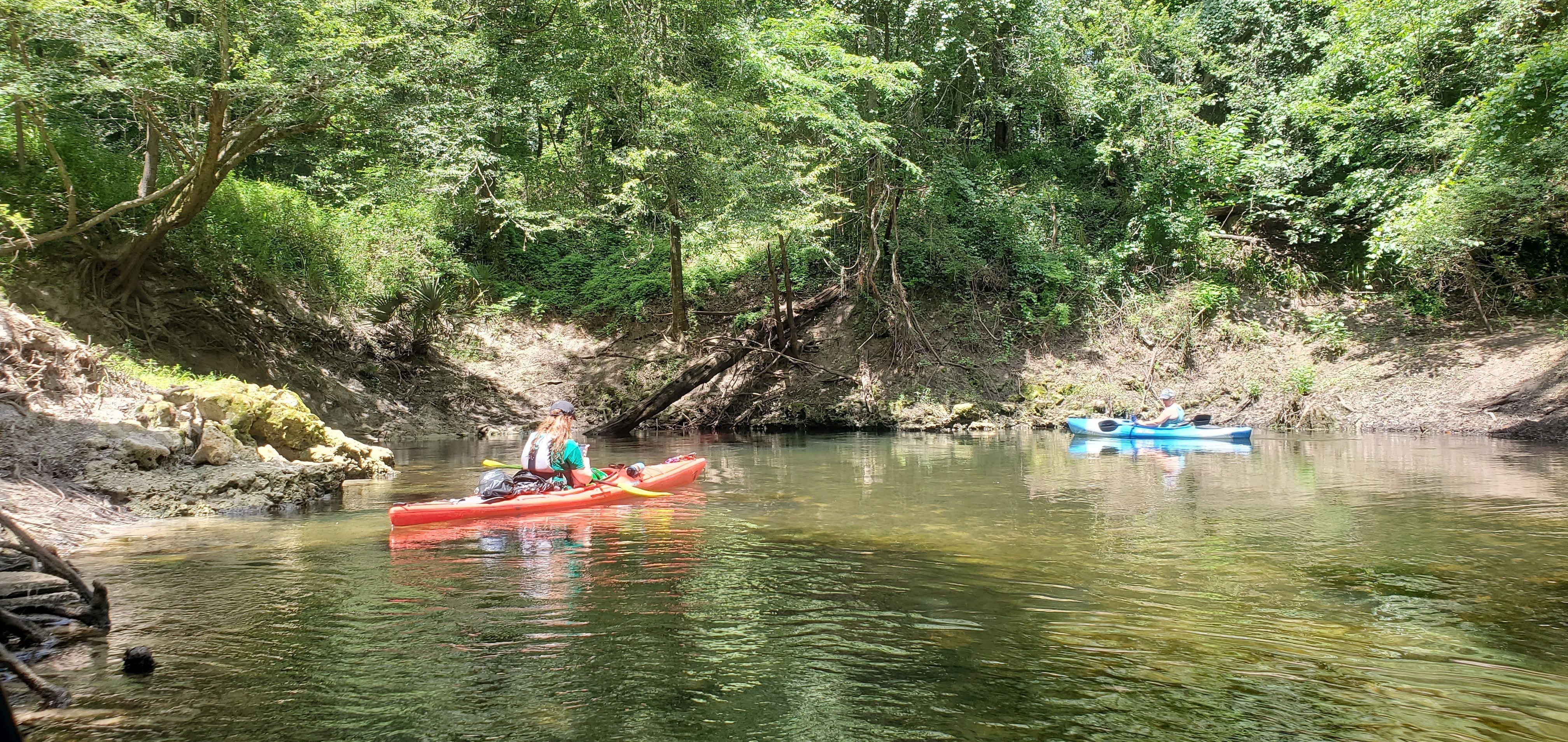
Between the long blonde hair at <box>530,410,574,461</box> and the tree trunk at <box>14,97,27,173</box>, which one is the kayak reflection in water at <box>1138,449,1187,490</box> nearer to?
the long blonde hair at <box>530,410,574,461</box>

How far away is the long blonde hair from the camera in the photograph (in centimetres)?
836

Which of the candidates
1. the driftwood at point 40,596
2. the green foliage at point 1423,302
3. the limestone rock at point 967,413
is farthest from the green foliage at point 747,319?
the driftwood at point 40,596

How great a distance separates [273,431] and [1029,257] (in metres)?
14.9

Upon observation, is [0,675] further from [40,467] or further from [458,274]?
[458,274]

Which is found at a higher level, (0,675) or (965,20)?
(965,20)

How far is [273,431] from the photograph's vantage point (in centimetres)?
937

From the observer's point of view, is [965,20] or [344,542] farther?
[965,20]

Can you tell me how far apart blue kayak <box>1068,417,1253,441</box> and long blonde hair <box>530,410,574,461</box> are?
9.30 meters

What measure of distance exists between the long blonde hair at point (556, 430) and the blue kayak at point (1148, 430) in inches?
366

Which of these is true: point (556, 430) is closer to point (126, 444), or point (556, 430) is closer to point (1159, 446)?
point (126, 444)

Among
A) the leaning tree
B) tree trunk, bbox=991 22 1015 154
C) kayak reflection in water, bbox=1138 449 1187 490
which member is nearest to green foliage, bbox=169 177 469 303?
the leaning tree

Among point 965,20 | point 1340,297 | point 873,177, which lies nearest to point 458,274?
point 873,177

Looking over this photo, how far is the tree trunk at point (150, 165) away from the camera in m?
11.9

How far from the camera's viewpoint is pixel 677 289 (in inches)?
728
